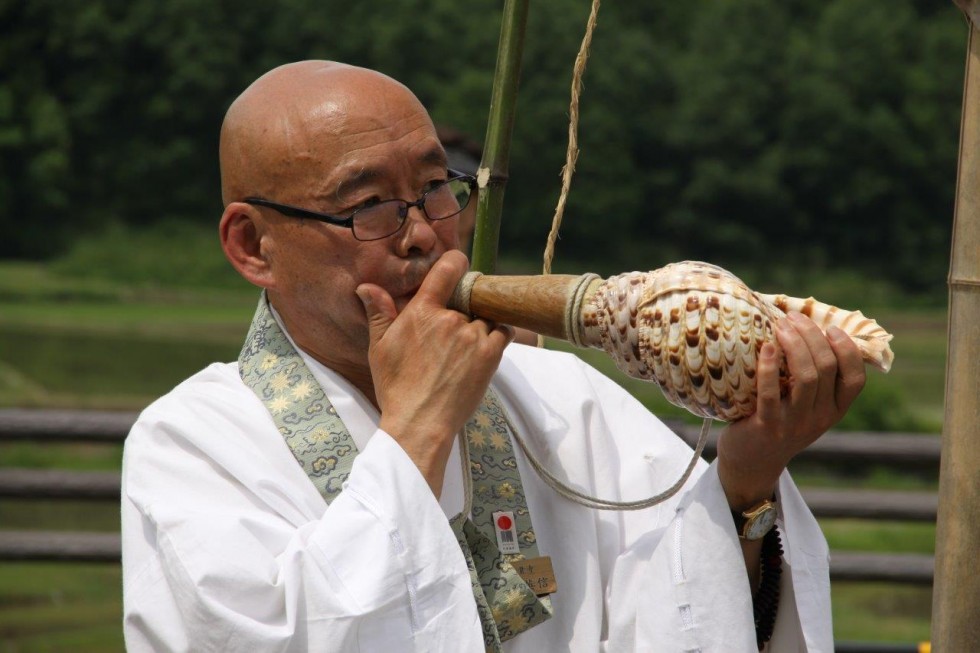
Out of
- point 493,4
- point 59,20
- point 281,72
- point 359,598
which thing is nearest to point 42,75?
point 59,20

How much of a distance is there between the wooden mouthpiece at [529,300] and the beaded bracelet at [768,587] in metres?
0.43

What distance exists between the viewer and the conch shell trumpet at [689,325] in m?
1.41

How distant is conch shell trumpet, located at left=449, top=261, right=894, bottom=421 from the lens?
1409mm

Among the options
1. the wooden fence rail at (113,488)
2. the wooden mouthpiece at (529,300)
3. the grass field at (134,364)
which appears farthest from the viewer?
the grass field at (134,364)

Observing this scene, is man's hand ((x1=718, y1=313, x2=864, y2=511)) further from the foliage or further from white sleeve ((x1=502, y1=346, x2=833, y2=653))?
the foliage

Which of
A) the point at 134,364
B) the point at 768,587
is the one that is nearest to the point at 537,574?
the point at 768,587

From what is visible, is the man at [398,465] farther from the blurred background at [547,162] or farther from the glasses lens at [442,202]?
the blurred background at [547,162]

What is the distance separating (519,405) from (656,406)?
14.4 feet

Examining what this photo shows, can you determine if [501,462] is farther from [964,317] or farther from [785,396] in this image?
[964,317]

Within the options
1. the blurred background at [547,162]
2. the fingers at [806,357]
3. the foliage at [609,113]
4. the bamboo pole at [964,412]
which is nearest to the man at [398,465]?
the fingers at [806,357]

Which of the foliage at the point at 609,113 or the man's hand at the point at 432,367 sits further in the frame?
the foliage at the point at 609,113

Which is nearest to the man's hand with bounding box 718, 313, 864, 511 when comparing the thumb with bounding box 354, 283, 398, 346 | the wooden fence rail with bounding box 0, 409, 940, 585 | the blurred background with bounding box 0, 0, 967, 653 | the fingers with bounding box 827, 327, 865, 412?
the fingers with bounding box 827, 327, 865, 412

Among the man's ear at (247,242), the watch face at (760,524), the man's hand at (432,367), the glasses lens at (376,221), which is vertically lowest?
the watch face at (760,524)

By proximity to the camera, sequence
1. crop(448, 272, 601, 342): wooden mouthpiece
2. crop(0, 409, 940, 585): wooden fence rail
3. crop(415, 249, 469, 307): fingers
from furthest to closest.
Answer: crop(0, 409, 940, 585): wooden fence rail < crop(415, 249, 469, 307): fingers < crop(448, 272, 601, 342): wooden mouthpiece
